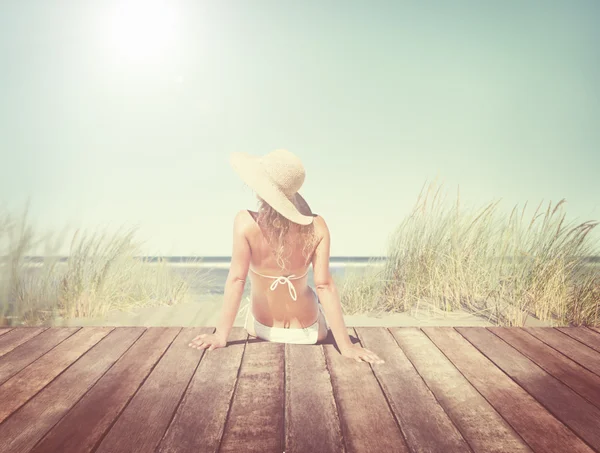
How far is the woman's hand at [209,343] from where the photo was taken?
256 centimetres

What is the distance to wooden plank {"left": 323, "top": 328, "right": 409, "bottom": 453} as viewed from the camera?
1.62 metres

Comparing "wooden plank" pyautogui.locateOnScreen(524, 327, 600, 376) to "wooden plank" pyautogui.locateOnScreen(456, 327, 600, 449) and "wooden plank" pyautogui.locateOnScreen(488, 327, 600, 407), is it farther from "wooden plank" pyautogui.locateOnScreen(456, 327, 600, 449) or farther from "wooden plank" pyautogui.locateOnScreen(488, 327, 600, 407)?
"wooden plank" pyautogui.locateOnScreen(456, 327, 600, 449)

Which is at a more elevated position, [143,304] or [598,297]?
[598,297]

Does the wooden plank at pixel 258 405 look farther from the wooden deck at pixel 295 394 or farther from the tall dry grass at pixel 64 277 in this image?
the tall dry grass at pixel 64 277

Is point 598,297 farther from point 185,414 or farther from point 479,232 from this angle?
point 185,414

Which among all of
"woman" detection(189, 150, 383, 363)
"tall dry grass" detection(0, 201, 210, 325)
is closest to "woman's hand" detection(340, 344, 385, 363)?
"woman" detection(189, 150, 383, 363)

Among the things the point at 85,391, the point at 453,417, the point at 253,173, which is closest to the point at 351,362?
the point at 453,417

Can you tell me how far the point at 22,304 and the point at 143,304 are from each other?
106 centimetres

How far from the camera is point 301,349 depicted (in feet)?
8.44

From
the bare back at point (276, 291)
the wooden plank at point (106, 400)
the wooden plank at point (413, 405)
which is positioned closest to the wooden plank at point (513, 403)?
the wooden plank at point (413, 405)

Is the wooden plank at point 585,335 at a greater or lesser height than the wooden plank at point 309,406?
lesser

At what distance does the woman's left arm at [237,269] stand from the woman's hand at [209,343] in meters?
0.06

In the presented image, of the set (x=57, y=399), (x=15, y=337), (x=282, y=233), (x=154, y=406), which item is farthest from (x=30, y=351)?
(x=282, y=233)

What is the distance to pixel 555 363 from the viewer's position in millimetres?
2488
